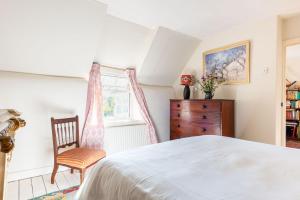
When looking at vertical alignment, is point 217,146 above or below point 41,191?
above

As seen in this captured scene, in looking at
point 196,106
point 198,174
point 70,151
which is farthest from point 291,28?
point 70,151

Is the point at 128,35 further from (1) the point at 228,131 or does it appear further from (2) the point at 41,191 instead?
(2) the point at 41,191

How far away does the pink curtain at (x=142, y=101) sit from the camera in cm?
337

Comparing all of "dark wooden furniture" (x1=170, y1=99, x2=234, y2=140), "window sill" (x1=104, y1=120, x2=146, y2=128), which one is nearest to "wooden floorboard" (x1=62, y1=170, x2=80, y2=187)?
"window sill" (x1=104, y1=120, x2=146, y2=128)

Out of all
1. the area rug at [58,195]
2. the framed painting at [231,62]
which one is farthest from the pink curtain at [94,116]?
the framed painting at [231,62]

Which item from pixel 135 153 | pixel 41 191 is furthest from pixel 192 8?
pixel 41 191

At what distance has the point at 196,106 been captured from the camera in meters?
3.07

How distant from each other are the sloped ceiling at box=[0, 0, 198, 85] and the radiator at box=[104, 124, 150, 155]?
40.3 inches

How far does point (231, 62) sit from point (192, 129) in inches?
52.7

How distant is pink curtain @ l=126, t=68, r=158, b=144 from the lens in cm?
337

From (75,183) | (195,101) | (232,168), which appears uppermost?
(195,101)

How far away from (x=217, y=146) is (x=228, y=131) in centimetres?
147

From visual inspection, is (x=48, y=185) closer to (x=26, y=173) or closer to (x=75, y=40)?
(x=26, y=173)

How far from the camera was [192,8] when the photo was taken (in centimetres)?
235
